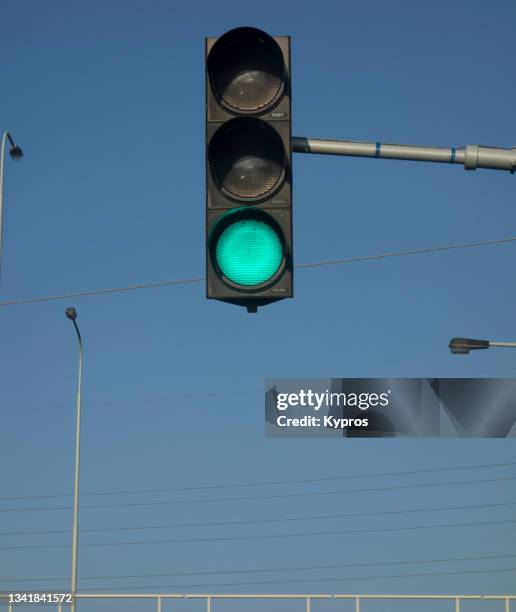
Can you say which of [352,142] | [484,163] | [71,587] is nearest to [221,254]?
[352,142]

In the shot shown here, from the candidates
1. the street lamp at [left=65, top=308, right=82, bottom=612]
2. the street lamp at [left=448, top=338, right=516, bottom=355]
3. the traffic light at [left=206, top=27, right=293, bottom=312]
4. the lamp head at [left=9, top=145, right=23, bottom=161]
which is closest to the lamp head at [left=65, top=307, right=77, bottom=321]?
the street lamp at [left=65, top=308, right=82, bottom=612]

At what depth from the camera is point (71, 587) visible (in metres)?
39.0

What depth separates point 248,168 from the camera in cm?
648

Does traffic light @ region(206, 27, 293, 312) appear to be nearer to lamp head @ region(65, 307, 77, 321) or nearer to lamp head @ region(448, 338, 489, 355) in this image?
lamp head @ region(448, 338, 489, 355)

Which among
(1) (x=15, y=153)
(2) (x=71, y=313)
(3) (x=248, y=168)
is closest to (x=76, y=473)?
(2) (x=71, y=313)

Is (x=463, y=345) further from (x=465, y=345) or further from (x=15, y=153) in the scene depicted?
(x=15, y=153)

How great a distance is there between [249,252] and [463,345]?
16682mm

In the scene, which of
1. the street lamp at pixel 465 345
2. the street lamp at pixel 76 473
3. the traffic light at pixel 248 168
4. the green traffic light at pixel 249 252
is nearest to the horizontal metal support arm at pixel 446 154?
the traffic light at pixel 248 168

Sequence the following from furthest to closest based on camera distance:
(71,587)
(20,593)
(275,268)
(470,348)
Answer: (71,587), (20,593), (470,348), (275,268)

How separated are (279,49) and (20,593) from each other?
88.8 ft

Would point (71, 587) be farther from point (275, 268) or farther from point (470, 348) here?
point (275, 268)

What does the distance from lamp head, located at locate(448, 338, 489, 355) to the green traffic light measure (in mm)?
16533

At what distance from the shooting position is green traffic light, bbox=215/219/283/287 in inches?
247

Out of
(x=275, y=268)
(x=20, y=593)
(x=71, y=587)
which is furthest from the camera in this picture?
(x=71, y=587)
